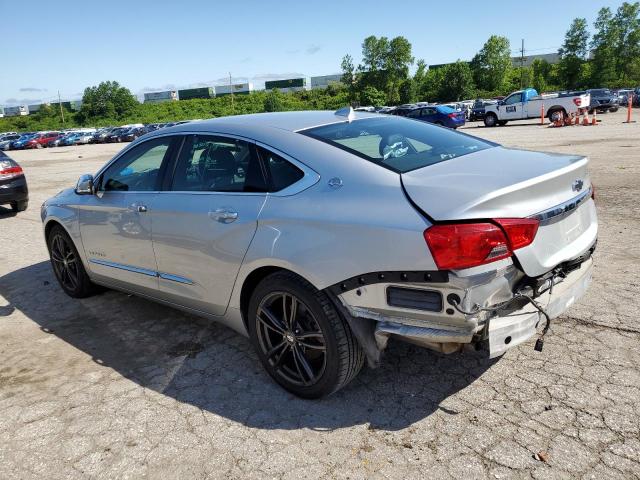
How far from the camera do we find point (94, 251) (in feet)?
14.8

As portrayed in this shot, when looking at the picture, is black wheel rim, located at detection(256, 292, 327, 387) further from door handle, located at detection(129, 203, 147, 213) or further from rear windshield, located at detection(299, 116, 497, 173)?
door handle, located at detection(129, 203, 147, 213)

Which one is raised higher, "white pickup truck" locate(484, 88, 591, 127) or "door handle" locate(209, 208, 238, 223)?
"white pickup truck" locate(484, 88, 591, 127)

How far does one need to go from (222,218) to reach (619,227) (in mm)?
5152

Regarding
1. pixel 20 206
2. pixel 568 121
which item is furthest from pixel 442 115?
pixel 20 206

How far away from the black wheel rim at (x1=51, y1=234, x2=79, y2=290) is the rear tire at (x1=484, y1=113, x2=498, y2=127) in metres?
30.1

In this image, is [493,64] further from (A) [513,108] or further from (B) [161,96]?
(B) [161,96]

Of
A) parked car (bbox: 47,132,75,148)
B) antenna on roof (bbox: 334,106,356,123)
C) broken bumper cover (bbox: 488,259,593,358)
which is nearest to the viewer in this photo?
broken bumper cover (bbox: 488,259,593,358)

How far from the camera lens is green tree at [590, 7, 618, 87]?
220 ft

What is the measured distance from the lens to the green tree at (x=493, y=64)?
78.5 metres

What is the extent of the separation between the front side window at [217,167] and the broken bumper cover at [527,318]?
1542 millimetres

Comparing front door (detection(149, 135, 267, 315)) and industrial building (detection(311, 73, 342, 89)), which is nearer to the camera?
front door (detection(149, 135, 267, 315))

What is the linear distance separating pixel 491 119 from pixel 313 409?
103 feet

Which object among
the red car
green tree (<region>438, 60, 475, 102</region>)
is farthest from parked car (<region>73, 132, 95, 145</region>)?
green tree (<region>438, 60, 475, 102</region>)

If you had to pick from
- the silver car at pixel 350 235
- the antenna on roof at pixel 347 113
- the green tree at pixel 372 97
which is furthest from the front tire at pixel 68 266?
the green tree at pixel 372 97
